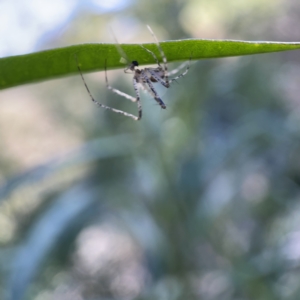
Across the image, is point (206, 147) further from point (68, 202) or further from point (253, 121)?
point (68, 202)

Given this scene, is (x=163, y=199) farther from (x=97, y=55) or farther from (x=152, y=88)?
Answer: (x=97, y=55)

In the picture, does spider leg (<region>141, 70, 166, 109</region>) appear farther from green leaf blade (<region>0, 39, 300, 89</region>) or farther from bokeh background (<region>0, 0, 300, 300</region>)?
green leaf blade (<region>0, 39, 300, 89</region>)

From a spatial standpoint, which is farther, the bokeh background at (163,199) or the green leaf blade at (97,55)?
the bokeh background at (163,199)

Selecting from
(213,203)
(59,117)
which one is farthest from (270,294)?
(59,117)

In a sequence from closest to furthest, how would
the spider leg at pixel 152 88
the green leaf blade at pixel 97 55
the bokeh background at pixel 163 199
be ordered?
the green leaf blade at pixel 97 55, the spider leg at pixel 152 88, the bokeh background at pixel 163 199

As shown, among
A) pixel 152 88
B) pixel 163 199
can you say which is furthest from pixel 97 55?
pixel 163 199

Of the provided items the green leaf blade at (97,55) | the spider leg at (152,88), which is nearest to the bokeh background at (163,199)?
the spider leg at (152,88)

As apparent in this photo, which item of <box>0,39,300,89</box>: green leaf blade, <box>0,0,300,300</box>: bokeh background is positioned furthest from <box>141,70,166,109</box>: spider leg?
<box>0,39,300,89</box>: green leaf blade

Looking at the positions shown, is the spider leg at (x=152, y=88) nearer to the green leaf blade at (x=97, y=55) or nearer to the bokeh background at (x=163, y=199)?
the bokeh background at (x=163, y=199)
